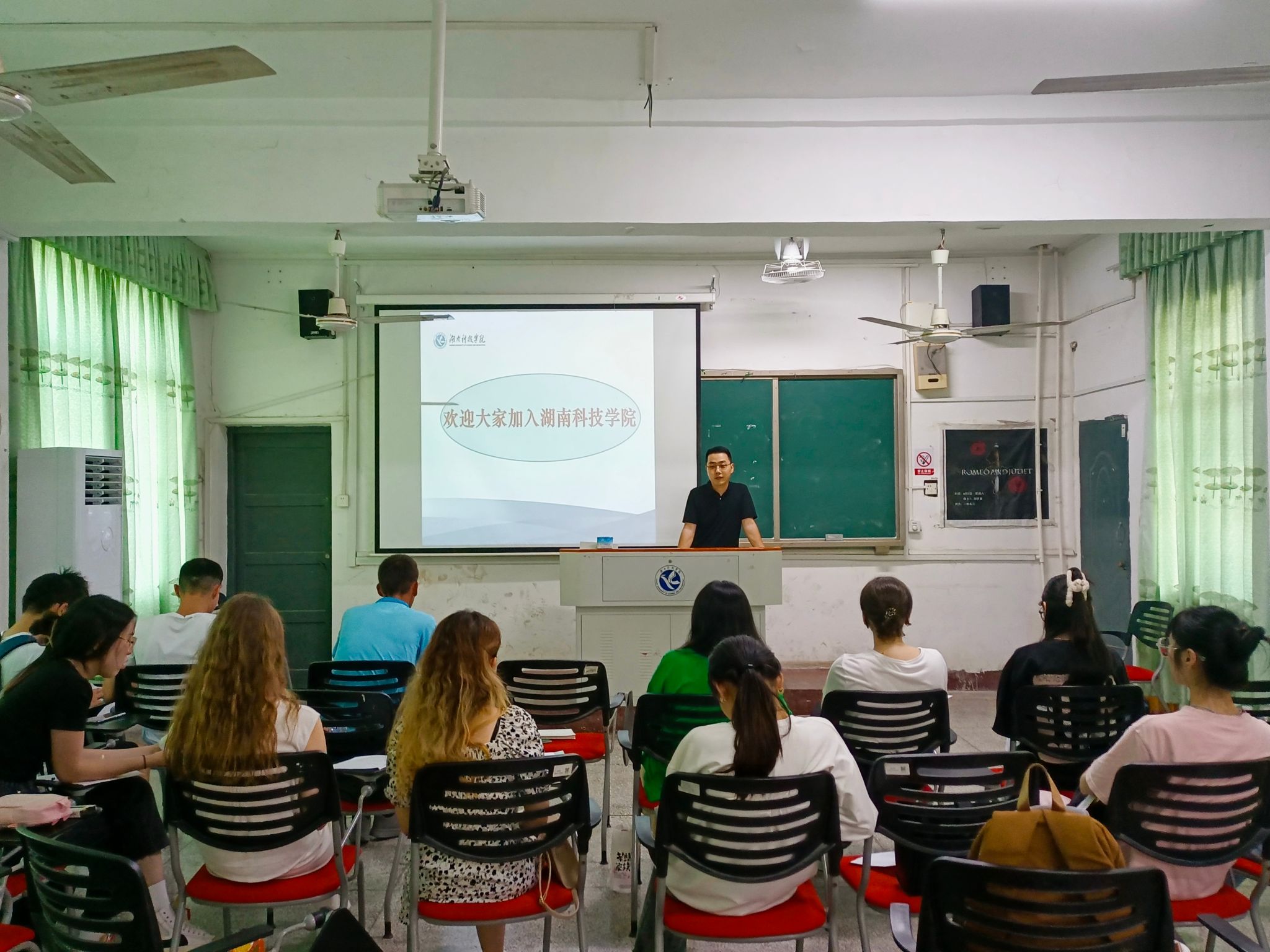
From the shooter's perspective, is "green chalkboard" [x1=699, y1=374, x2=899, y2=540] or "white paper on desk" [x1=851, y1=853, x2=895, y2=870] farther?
"green chalkboard" [x1=699, y1=374, x2=899, y2=540]

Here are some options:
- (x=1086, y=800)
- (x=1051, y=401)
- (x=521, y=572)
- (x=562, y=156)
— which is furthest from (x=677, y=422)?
(x=1086, y=800)

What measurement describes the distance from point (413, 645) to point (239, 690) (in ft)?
4.16

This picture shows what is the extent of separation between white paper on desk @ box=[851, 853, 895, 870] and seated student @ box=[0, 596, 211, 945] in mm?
1815

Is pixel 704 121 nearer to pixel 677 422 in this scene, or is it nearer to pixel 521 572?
pixel 677 422

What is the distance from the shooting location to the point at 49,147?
285 cm

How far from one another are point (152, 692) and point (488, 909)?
1793 mm

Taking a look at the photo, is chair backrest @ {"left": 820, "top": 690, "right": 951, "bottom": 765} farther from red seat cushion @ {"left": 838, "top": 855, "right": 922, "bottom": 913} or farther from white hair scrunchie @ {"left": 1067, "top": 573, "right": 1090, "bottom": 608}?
white hair scrunchie @ {"left": 1067, "top": 573, "right": 1090, "bottom": 608}

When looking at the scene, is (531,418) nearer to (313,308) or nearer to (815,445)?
(313,308)

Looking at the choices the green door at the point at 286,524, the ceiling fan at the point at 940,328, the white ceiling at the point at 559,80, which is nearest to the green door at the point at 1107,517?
the ceiling fan at the point at 940,328

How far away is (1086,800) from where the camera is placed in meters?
2.38

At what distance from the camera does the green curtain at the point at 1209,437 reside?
463cm

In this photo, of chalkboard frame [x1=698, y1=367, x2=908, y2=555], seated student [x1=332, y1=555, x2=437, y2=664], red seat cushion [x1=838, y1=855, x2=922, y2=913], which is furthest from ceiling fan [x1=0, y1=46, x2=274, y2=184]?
chalkboard frame [x1=698, y1=367, x2=908, y2=555]

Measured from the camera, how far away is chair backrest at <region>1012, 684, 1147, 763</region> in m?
2.92

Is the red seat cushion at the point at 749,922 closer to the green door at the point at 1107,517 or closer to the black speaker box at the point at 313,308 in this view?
the green door at the point at 1107,517
